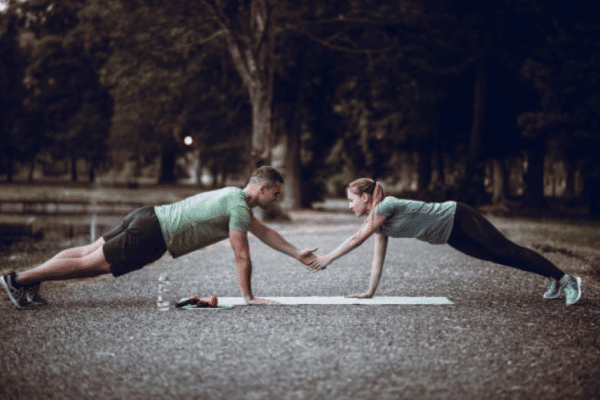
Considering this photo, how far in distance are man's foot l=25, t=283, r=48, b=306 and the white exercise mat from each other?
65.8 inches

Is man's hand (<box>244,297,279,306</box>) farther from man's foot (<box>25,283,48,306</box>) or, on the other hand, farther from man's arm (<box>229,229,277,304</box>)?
man's foot (<box>25,283,48,306</box>)

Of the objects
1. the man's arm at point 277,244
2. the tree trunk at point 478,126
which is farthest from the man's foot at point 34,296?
the tree trunk at point 478,126

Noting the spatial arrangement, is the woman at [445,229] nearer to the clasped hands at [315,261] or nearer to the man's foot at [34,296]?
the clasped hands at [315,261]

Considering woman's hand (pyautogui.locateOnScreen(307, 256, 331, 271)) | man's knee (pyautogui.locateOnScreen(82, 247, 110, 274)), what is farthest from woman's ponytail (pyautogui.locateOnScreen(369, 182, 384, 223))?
man's knee (pyautogui.locateOnScreen(82, 247, 110, 274))

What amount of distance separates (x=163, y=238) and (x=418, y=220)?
7.72 ft

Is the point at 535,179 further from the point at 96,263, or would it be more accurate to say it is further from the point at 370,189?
the point at 96,263

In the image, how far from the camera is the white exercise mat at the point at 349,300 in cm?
561

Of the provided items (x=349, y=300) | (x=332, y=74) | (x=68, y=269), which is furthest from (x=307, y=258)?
(x=332, y=74)

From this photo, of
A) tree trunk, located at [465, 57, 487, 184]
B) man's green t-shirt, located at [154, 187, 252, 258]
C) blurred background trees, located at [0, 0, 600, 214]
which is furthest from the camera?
tree trunk, located at [465, 57, 487, 184]

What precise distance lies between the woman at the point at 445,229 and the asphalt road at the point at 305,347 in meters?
0.41

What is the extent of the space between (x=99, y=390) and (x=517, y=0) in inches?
882

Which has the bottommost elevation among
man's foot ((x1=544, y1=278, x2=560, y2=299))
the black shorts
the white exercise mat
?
the white exercise mat

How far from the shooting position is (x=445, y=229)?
543cm

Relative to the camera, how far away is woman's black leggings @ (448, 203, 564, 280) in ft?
17.6
